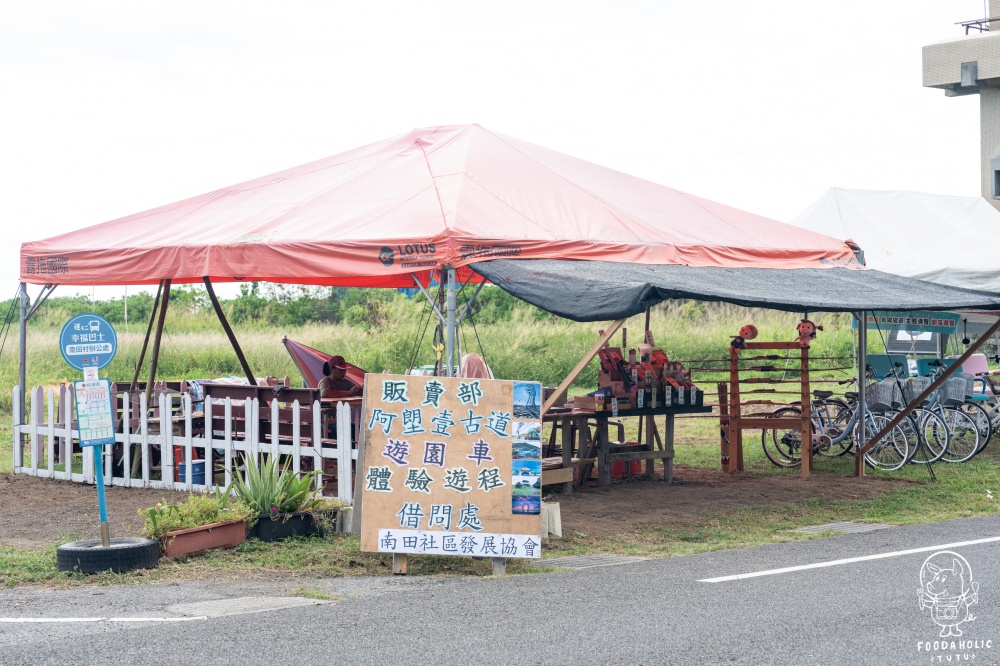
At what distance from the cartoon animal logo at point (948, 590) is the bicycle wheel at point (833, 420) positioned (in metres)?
6.00

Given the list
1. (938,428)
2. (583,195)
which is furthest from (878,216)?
(583,195)

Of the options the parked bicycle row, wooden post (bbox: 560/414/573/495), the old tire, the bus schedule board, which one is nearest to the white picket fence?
the bus schedule board

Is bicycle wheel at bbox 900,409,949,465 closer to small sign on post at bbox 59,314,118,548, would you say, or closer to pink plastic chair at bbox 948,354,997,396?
pink plastic chair at bbox 948,354,997,396

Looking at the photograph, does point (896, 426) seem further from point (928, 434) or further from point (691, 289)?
point (691, 289)

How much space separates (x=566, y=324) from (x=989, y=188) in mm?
14152

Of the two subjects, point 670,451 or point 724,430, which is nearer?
point 670,451

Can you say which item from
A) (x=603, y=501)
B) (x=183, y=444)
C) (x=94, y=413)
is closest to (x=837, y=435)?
(x=603, y=501)

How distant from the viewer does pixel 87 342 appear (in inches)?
334

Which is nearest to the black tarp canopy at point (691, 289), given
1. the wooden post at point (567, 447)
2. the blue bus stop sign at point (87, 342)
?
the wooden post at point (567, 447)

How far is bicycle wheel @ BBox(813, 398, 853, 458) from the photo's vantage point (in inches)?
578

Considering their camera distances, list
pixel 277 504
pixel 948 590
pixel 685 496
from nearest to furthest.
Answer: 1. pixel 948 590
2. pixel 277 504
3. pixel 685 496

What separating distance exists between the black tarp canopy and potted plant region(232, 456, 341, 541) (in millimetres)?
2522

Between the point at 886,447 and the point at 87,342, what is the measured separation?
32.7 ft

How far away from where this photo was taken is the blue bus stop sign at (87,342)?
8.38 m
